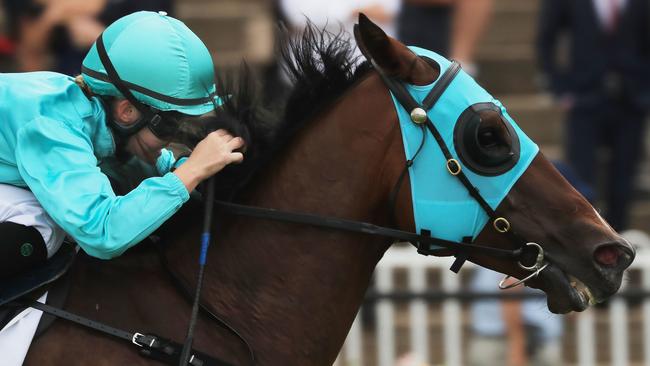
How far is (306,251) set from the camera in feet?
10.9

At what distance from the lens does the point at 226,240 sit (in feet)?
11.0

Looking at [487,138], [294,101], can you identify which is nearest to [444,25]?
[294,101]

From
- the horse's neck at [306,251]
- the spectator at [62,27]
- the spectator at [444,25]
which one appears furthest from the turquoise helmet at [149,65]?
the spectator at [444,25]

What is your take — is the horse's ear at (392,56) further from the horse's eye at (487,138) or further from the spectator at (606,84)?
the spectator at (606,84)

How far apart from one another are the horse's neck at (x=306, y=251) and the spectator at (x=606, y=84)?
4285 mm

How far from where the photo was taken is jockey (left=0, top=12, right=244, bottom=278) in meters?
3.07

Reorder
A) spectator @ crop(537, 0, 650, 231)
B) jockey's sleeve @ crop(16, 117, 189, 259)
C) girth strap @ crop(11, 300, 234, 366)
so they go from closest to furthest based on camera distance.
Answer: jockey's sleeve @ crop(16, 117, 189, 259) < girth strap @ crop(11, 300, 234, 366) < spectator @ crop(537, 0, 650, 231)

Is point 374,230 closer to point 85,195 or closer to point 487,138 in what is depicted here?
point 487,138

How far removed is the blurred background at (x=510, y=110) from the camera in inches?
253

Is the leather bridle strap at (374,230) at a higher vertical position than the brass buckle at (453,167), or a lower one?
lower

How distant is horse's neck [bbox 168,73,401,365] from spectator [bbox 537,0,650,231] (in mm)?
4285

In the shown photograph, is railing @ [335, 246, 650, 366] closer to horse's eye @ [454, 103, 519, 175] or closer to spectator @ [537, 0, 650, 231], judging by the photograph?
spectator @ [537, 0, 650, 231]

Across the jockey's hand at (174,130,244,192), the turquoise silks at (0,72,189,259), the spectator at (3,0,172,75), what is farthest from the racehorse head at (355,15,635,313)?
the spectator at (3,0,172,75)

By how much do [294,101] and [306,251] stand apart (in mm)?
423
